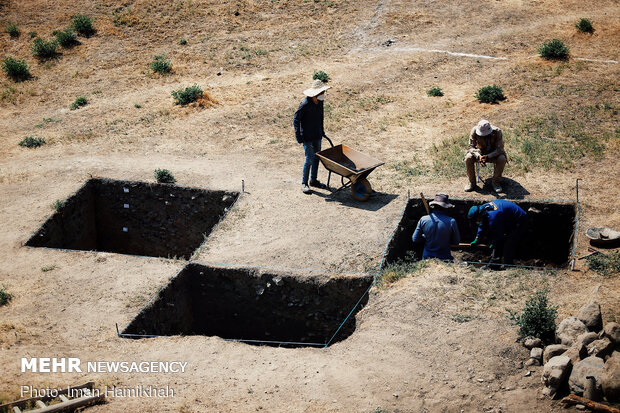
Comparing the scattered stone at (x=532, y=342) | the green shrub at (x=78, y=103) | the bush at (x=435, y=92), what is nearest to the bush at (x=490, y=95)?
the bush at (x=435, y=92)

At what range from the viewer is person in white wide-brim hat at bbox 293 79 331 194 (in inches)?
508

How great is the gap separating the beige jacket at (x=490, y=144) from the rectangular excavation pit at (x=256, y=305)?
14.5 feet

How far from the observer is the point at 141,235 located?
15.3 m

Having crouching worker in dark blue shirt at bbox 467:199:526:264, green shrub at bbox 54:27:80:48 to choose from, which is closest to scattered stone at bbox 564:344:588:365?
crouching worker in dark blue shirt at bbox 467:199:526:264

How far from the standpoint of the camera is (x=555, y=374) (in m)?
7.39

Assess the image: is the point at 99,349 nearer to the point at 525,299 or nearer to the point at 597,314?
the point at 525,299

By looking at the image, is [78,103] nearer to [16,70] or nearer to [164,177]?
[16,70]

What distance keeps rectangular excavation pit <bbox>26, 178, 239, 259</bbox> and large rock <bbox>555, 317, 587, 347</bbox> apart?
7.84 metres

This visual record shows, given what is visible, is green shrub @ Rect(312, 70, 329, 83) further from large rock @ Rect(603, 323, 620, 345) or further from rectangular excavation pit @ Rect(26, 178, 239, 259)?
large rock @ Rect(603, 323, 620, 345)

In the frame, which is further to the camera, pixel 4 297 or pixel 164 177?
pixel 164 177

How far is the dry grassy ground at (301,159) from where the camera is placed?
27.7 feet

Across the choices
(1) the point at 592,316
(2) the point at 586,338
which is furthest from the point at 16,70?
(2) the point at 586,338

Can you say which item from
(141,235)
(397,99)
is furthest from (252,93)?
(141,235)

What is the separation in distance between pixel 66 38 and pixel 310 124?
14.7m
